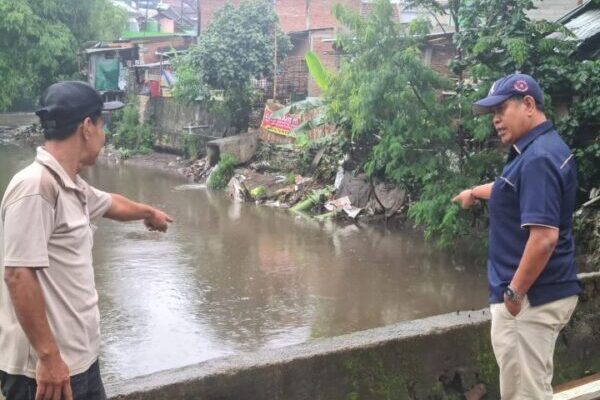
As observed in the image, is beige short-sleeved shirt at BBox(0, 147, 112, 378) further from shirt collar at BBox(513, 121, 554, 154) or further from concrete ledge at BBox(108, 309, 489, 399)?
shirt collar at BBox(513, 121, 554, 154)

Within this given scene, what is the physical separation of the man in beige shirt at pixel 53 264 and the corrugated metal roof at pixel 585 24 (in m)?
8.62

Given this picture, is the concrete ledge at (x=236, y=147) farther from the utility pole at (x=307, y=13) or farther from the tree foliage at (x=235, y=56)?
the utility pole at (x=307, y=13)

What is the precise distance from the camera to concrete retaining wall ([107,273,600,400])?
317 centimetres

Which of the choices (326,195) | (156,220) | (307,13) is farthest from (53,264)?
(307,13)

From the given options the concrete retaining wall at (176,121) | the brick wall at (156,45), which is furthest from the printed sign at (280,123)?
the brick wall at (156,45)

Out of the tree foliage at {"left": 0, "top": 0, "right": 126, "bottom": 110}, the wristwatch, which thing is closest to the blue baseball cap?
the wristwatch

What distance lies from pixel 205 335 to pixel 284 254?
362 centimetres

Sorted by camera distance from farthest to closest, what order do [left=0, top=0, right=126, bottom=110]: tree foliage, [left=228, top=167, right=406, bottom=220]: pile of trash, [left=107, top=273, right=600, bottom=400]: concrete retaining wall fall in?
[left=0, top=0, right=126, bottom=110]: tree foliage → [left=228, top=167, right=406, bottom=220]: pile of trash → [left=107, top=273, right=600, bottom=400]: concrete retaining wall

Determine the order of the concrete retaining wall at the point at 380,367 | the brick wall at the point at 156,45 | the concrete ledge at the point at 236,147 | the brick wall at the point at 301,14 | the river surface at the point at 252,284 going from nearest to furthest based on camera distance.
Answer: the concrete retaining wall at the point at 380,367 → the river surface at the point at 252,284 → the concrete ledge at the point at 236,147 → the brick wall at the point at 301,14 → the brick wall at the point at 156,45

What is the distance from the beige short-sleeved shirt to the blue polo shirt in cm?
162

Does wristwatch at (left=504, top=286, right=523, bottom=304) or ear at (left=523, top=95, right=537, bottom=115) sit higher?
ear at (left=523, top=95, right=537, bottom=115)

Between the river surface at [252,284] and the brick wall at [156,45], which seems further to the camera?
the brick wall at [156,45]

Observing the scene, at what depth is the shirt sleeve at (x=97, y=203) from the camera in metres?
2.54

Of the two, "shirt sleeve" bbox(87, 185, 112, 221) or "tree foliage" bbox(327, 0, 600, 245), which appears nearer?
"shirt sleeve" bbox(87, 185, 112, 221)
